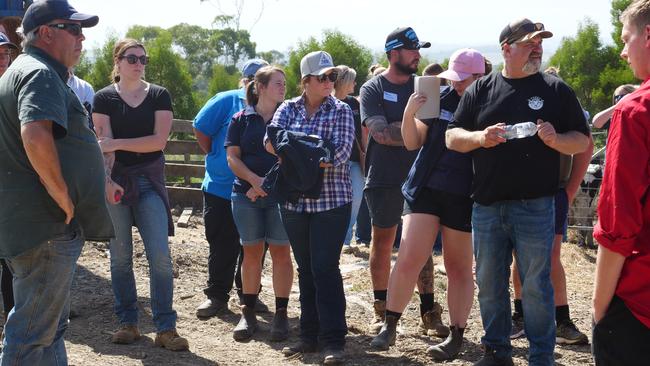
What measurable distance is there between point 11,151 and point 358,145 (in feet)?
17.5

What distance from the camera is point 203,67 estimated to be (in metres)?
53.4

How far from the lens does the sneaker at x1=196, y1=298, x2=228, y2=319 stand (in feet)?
23.0

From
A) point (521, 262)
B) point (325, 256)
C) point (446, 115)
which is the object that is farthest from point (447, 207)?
point (325, 256)

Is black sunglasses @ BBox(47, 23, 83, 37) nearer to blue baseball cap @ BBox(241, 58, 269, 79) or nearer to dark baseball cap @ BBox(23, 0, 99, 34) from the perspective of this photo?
dark baseball cap @ BBox(23, 0, 99, 34)

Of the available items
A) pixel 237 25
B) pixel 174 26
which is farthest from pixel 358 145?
pixel 174 26

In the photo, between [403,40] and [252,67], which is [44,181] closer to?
[403,40]

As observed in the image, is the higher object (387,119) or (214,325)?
(387,119)

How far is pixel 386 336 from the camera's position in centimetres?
600

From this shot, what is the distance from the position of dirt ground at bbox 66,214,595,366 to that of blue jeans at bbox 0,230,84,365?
145 centimetres

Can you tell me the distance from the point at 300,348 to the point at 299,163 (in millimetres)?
1297

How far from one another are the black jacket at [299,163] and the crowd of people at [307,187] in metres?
0.01

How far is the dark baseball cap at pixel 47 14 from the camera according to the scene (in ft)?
14.1

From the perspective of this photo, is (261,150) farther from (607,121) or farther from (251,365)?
(607,121)

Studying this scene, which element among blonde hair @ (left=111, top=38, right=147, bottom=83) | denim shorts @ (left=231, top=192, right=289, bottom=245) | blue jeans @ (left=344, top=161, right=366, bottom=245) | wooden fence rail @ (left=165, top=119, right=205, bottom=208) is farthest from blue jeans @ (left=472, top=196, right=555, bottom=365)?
wooden fence rail @ (left=165, top=119, right=205, bottom=208)
